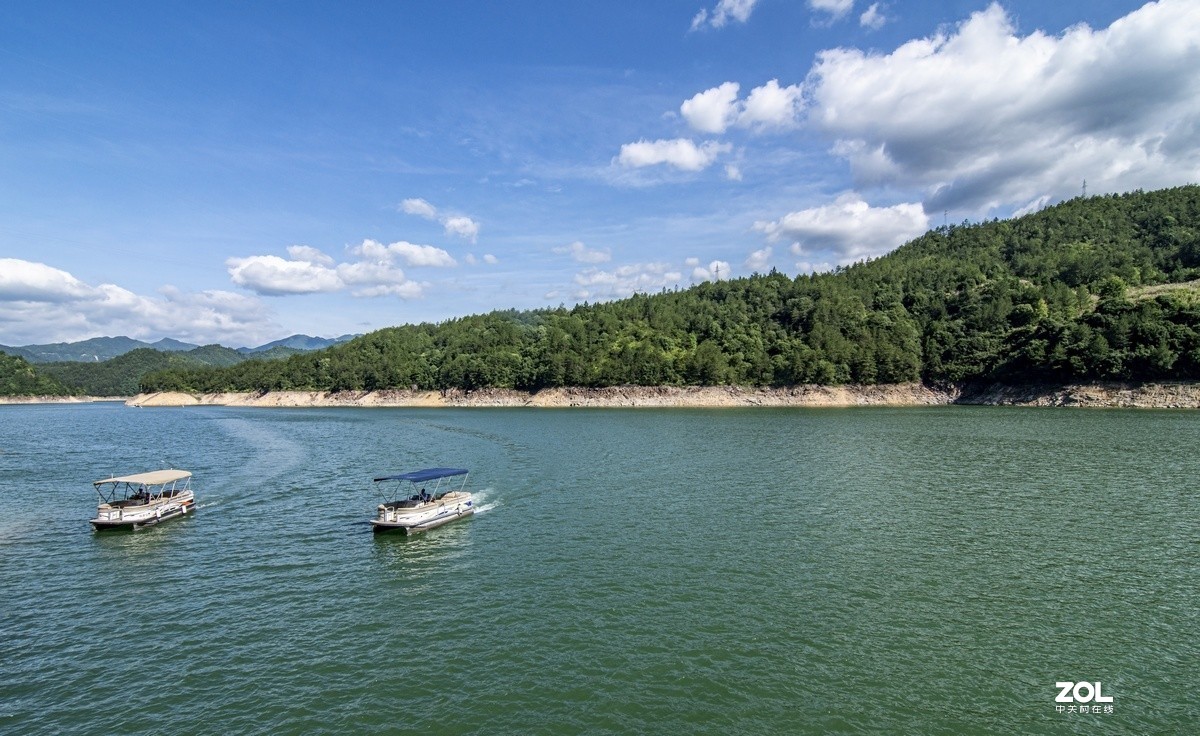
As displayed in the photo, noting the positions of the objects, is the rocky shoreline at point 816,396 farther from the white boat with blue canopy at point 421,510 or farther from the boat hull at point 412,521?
the boat hull at point 412,521

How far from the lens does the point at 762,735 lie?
13789 mm

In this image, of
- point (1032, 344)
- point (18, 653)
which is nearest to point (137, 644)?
point (18, 653)

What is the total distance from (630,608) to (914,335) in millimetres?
160485

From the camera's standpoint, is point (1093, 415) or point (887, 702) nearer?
point (887, 702)

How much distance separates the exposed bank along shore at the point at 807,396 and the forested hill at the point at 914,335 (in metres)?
2.77

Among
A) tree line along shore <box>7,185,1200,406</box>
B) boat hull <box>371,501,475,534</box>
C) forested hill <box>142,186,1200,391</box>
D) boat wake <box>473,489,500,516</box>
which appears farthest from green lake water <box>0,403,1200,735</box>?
forested hill <box>142,186,1200,391</box>

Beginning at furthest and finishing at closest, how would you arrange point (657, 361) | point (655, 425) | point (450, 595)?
point (657, 361) < point (655, 425) < point (450, 595)

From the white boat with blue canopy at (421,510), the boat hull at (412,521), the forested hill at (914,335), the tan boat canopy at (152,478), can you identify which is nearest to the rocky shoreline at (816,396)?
the forested hill at (914,335)

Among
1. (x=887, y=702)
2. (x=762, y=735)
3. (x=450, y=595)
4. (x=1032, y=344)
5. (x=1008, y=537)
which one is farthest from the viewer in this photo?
(x=1032, y=344)

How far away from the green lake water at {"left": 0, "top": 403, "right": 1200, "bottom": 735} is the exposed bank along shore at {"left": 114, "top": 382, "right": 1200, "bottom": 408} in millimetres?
79101

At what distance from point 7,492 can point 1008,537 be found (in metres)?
66.5

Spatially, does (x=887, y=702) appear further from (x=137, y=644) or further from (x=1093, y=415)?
(x=1093, y=415)

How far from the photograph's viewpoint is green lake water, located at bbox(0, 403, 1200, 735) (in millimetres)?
15078

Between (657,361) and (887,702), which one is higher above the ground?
(657,361)
